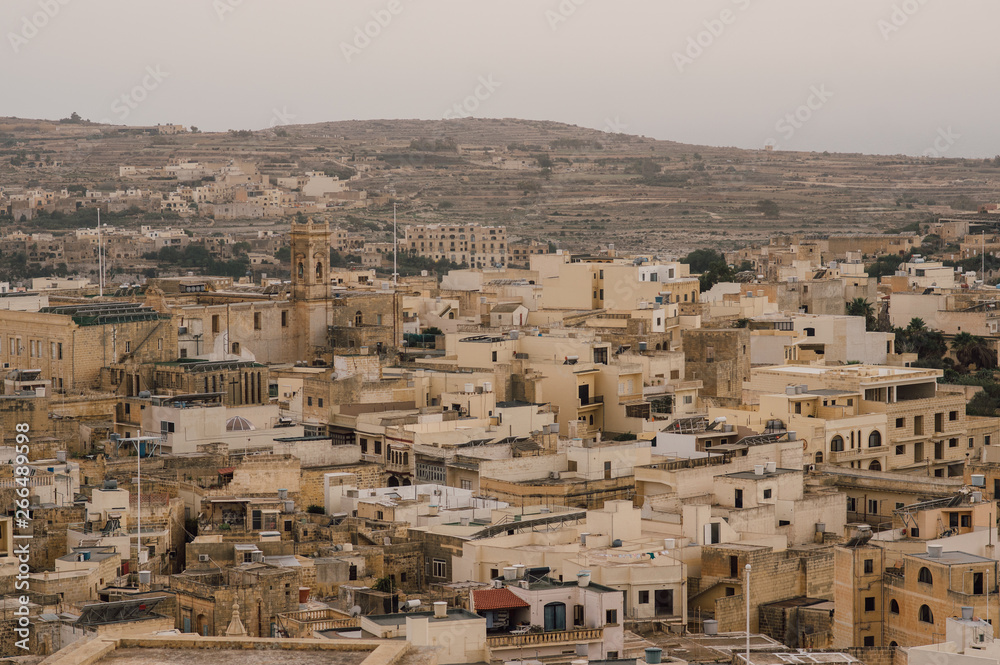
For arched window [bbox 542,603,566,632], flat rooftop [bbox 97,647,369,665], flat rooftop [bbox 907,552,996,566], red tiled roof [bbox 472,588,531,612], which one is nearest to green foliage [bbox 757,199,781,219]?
flat rooftop [bbox 907,552,996,566]

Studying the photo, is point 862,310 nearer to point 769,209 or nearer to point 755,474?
point 755,474

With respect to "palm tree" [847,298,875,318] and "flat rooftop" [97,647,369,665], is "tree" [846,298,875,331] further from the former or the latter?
"flat rooftop" [97,647,369,665]

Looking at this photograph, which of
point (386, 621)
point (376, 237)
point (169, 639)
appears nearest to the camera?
point (169, 639)

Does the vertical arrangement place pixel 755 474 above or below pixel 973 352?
below

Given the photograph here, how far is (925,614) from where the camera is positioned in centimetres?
2250

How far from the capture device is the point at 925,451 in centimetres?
3869

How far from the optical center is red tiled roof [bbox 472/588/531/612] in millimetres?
21281

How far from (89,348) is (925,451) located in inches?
750

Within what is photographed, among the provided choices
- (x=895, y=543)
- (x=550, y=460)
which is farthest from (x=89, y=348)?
(x=895, y=543)

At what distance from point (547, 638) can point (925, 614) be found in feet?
17.2

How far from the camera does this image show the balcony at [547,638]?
19875 mm

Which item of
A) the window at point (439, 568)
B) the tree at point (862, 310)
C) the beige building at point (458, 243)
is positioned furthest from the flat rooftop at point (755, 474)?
the beige building at point (458, 243)

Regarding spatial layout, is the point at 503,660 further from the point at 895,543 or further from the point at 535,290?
the point at 535,290

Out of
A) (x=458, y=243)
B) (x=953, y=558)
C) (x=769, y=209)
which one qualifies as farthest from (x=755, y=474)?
(x=769, y=209)
